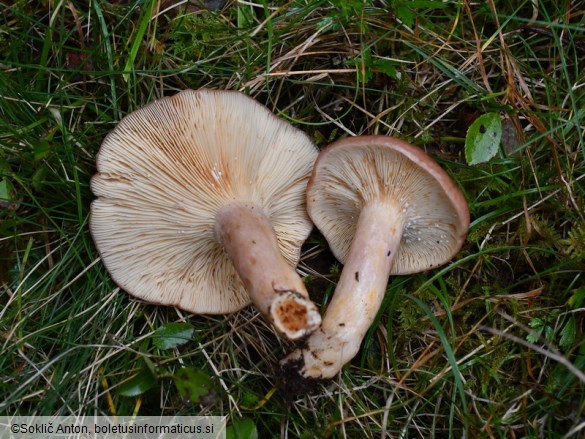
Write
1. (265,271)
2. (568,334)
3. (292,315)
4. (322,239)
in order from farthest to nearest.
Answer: (322,239), (568,334), (265,271), (292,315)

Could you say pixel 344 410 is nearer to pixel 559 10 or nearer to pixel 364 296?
pixel 364 296

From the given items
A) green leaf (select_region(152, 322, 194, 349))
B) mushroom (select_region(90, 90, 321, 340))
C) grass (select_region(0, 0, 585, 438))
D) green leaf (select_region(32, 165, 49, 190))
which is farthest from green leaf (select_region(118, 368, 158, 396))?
green leaf (select_region(32, 165, 49, 190))

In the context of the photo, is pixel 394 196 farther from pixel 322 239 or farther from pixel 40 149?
pixel 40 149

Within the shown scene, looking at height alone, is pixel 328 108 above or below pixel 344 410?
above

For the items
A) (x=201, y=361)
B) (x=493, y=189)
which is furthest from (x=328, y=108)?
(x=201, y=361)

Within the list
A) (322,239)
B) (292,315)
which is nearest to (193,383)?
(292,315)

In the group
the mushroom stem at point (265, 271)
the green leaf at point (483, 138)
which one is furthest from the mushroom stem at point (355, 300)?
the green leaf at point (483, 138)

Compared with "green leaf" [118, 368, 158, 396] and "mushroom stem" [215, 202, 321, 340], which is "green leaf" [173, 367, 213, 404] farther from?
"mushroom stem" [215, 202, 321, 340]
